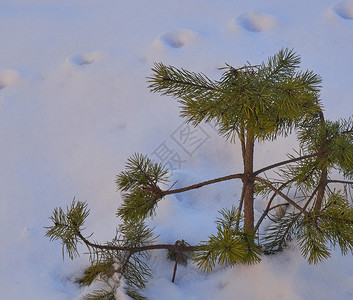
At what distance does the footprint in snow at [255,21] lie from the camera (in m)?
2.20

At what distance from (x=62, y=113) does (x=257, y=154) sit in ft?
2.75

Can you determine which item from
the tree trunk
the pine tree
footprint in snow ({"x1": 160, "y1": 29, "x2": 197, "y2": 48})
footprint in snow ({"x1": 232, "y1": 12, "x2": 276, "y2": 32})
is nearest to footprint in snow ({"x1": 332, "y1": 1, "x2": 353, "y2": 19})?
footprint in snow ({"x1": 232, "y1": 12, "x2": 276, "y2": 32})

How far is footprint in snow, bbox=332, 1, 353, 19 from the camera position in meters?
2.20

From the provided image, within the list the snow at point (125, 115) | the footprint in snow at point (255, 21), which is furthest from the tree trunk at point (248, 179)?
the footprint in snow at point (255, 21)

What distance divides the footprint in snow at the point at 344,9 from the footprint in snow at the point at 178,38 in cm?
73

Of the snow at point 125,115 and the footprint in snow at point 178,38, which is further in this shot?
the footprint in snow at point 178,38

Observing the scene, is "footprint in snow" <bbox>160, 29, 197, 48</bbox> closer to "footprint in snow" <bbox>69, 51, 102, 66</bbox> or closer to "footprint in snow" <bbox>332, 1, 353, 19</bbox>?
"footprint in snow" <bbox>69, 51, 102, 66</bbox>

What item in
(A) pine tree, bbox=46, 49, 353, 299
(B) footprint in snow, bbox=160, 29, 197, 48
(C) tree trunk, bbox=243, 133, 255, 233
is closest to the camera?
(A) pine tree, bbox=46, 49, 353, 299

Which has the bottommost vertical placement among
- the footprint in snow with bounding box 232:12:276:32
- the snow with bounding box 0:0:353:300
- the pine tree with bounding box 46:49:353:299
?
the pine tree with bounding box 46:49:353:299

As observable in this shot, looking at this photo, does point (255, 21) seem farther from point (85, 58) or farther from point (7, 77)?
point (7, 77)

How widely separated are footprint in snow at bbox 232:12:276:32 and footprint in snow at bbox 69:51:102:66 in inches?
27.5

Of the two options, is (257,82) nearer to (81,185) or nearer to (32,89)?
(81,185)

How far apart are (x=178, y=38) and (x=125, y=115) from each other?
1.87ft

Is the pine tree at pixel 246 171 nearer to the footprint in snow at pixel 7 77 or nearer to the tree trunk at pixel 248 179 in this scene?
the tree trunk at pixel 248 179
